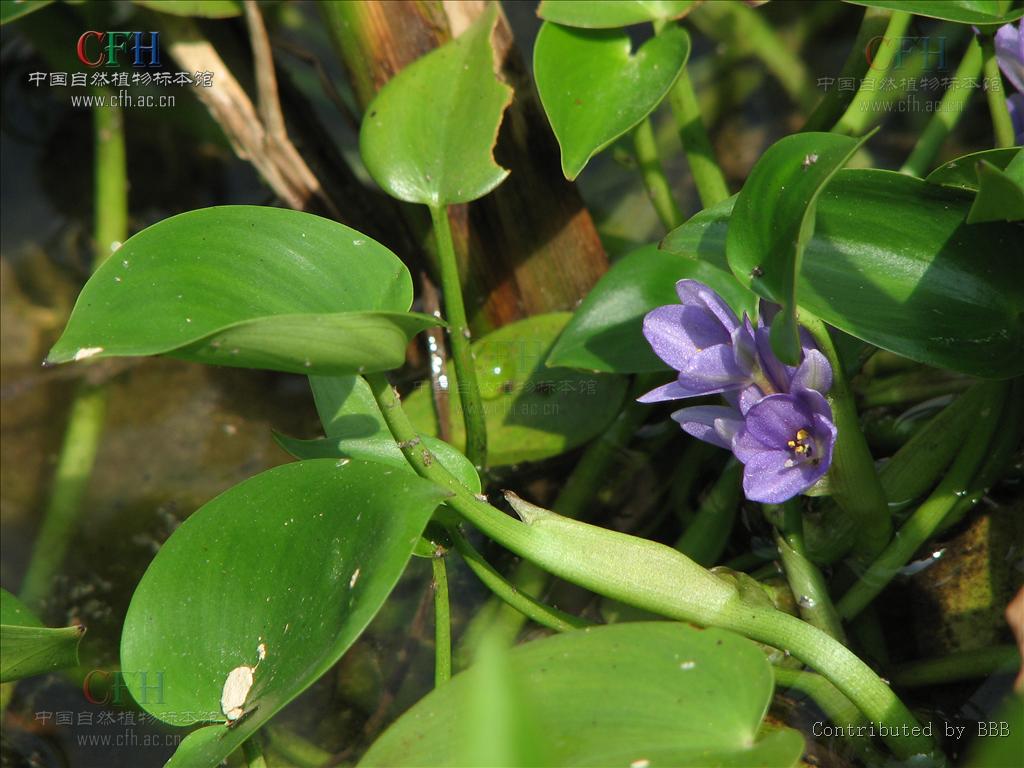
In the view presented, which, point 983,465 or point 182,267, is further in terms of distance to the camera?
point 983,465

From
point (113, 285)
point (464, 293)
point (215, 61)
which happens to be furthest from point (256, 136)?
point (113, 285)

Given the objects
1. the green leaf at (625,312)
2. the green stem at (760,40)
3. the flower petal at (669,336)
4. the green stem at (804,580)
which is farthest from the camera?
the green stem at (760,40)

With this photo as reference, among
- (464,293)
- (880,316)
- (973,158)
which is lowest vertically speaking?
(464,293)

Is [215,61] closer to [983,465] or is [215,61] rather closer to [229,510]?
[229,510]

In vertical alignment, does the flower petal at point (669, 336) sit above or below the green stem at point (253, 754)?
above

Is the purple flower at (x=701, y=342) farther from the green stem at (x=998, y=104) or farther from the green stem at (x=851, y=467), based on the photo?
the green stem at (x=998, y=104)

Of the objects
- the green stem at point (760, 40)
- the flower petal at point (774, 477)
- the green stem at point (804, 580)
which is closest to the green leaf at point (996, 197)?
the flower petal at point (774, 477)
